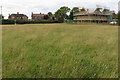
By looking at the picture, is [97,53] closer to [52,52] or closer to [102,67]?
[102,67]

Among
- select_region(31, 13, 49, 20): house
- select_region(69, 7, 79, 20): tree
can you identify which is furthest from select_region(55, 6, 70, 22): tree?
select_region(31, 13, 49, 20): house

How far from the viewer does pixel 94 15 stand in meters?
88.3

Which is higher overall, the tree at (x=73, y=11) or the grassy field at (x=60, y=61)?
the tree at (x=73, y=11)

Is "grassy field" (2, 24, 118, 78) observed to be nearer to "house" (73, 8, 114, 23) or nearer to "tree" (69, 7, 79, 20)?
"house" (73, 8, 114, 23)

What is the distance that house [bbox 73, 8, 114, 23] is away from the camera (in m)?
88.2

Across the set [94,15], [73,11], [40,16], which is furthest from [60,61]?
[40,16]

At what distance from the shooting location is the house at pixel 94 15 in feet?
289

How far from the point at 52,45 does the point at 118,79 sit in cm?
635

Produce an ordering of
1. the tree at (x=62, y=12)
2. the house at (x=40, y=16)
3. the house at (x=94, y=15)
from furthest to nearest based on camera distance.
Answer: the house at (x=40, y=16) → the tree at (x=62, y=12) → the house at (x=94, y=15)

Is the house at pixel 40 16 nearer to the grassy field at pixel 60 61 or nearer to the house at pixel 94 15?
the house at pixel 94 15

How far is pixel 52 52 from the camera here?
11094mm

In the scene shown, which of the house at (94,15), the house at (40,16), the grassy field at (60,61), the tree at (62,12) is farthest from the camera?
the house at (40,16)

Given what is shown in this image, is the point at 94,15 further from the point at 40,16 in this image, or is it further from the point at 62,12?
the point at 40,16

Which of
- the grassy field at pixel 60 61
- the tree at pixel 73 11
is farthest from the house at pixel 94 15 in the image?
the grassy field at pixel 60 61
